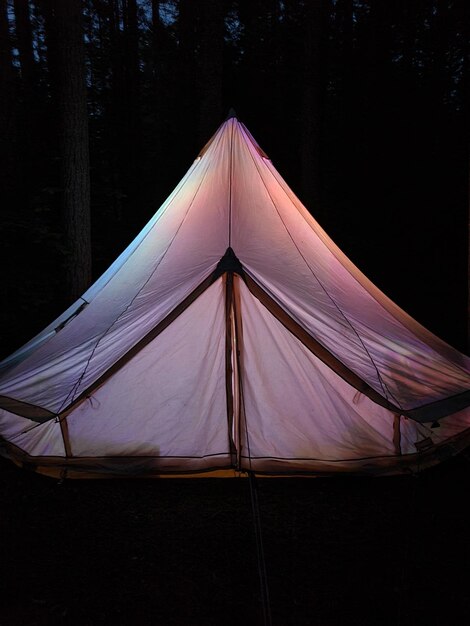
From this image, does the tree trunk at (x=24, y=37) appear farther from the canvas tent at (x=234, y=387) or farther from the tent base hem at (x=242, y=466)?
the tent base hem at (x=242, y=466)

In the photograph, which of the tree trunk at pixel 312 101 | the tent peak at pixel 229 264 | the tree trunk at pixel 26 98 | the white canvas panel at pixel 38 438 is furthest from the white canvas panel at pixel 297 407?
the tree trunk at pixel 312 101

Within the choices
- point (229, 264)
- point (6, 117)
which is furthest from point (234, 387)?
point (6, 117)

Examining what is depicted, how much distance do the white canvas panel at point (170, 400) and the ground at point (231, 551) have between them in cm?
32

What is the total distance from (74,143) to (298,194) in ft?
19.8

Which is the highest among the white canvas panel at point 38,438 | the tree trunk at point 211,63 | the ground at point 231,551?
the tree trunk at point 211,63

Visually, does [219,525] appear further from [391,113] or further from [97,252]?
[391,113]

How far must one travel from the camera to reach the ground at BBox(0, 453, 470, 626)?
239cm

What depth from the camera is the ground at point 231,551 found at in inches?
94.0

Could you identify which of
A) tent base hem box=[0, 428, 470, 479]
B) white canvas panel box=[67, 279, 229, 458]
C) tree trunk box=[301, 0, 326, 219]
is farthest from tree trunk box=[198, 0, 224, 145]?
tent base hem box=[0, 428, 470, 479]

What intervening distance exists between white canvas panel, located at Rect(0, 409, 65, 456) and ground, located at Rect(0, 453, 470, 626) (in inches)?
9.9

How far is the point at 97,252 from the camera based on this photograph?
9.27 metres

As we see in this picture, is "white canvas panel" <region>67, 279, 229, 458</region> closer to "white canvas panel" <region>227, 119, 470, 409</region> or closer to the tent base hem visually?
the tent base hem

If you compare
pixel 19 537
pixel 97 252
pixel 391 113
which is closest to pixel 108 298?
pixel 19 537

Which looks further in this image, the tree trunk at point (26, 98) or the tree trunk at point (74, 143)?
the tree trunk at point (26, 98)
